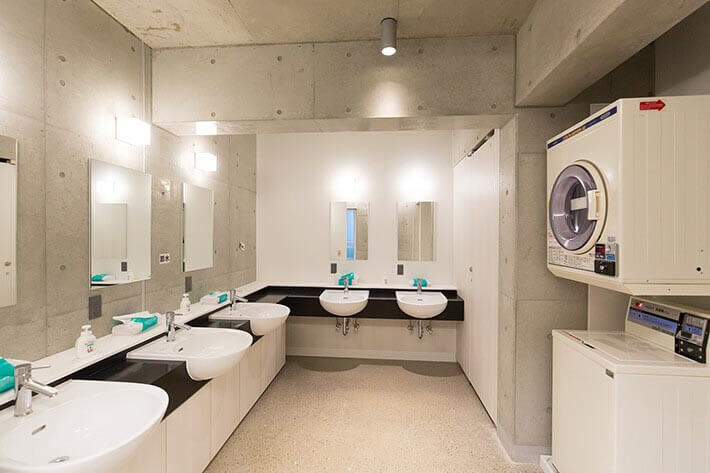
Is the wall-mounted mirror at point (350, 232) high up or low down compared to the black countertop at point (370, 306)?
up

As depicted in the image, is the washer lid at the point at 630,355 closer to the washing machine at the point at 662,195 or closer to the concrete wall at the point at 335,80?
the washing machine at the point at 662,195

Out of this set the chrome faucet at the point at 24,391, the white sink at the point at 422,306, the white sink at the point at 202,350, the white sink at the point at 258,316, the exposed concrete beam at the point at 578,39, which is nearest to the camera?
the chrome faucet at the point at 24,391

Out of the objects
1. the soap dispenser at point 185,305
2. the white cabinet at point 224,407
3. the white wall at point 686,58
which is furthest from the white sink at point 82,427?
the white wall at point 686,58

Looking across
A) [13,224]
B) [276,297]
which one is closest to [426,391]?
[276,297]

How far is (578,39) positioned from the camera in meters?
1.52

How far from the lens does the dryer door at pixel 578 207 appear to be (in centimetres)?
162

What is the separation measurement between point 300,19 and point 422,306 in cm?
265

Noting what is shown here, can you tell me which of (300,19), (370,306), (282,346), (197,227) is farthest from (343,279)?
(300,19)

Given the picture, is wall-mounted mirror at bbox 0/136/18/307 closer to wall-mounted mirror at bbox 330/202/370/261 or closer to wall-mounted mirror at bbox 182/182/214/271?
wall-mounted mirror at bbox 182/182/214/271

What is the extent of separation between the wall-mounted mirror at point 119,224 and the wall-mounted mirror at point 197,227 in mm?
398

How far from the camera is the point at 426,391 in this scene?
325cm

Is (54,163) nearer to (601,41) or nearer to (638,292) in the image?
(601,41)

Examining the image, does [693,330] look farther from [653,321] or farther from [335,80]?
[335,80]

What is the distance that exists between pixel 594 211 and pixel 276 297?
297 cm
